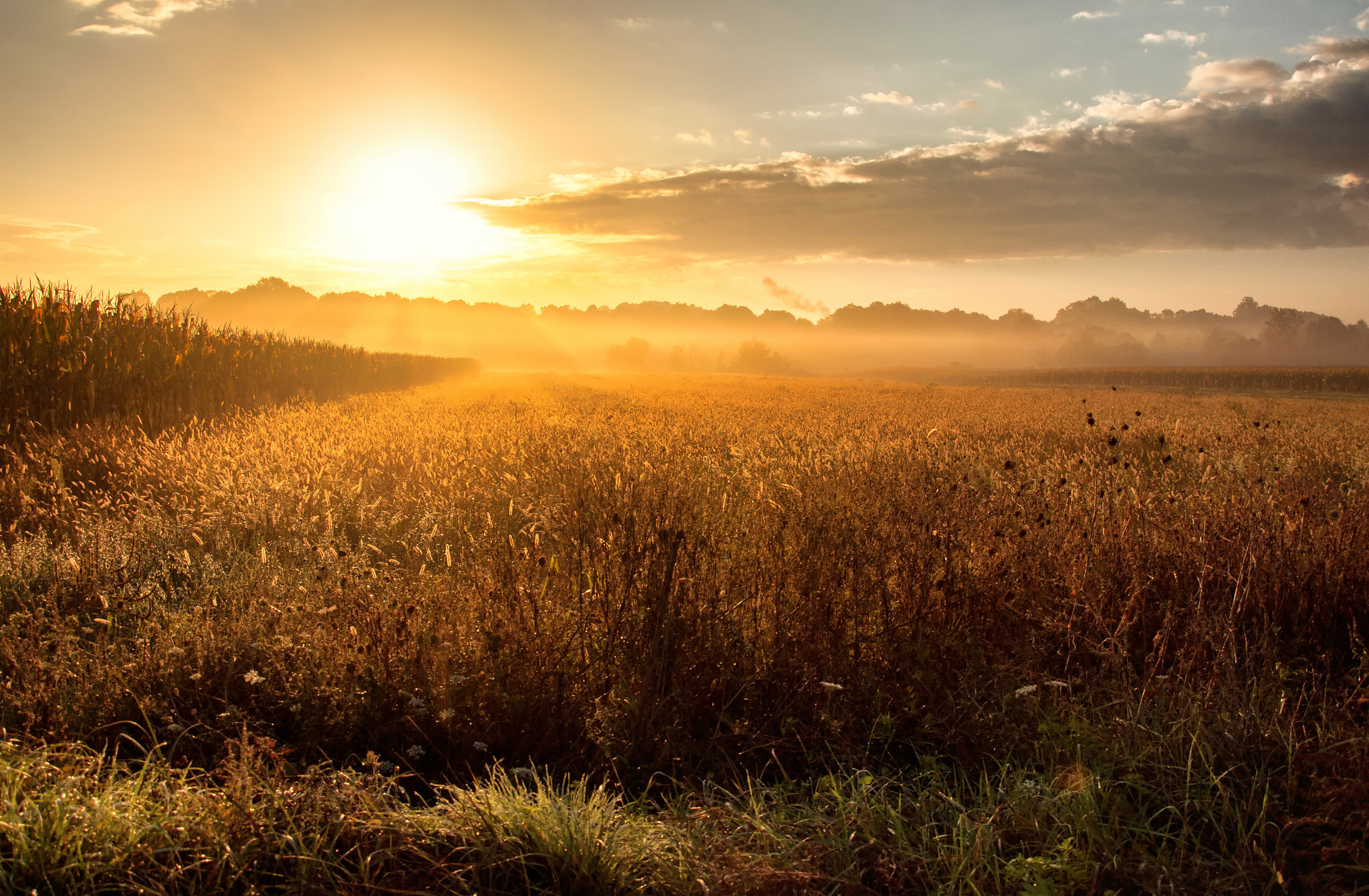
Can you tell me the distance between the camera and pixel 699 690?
151 inches

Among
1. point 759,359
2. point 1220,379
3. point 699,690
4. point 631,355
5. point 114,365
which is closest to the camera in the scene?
point 699,690

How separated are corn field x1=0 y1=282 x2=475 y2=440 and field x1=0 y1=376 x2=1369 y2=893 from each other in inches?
183

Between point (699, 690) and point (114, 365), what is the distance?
12.3 meters

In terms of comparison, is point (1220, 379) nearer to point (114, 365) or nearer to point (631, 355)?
point (114, 365)

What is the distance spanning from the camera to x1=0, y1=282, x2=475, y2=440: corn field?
10.4m

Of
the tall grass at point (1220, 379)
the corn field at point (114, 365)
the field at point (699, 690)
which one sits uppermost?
the tall grass at point (1220, 379)

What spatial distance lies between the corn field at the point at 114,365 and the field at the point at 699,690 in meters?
4.64

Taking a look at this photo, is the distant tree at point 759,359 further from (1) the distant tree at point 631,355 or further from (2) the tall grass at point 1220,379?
(2) the tall grass at point 1220,379

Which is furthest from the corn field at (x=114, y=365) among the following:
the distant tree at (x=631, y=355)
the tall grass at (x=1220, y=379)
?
the distant tree at (x=631, y=355)

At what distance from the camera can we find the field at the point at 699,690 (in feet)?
8.52

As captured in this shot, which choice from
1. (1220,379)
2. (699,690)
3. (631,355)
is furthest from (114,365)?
(631,355)

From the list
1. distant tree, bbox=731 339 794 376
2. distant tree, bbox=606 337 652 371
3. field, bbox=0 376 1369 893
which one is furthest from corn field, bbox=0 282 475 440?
distant tree, bbox=606 337 652 371

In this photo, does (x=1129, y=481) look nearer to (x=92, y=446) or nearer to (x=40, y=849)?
(x=40, y=849)

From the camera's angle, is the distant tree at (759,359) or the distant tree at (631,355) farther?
Answer: the distant tree at (631,355)
